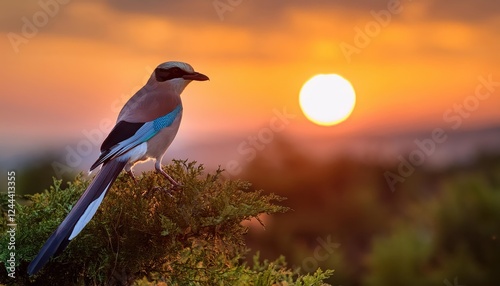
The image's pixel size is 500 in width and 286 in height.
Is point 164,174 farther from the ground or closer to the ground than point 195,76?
closer to the ground

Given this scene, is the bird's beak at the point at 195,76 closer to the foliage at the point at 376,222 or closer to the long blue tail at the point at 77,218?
the long blue tail at the point at 77,218

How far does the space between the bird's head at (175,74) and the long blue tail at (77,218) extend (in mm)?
1200

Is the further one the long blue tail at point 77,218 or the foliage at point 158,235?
the foliage at point 158,235

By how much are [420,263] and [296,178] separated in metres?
3.98

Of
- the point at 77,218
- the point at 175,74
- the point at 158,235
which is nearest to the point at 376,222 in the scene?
the point at 175,74

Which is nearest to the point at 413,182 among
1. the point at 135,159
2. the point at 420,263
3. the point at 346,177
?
the point at 346,177

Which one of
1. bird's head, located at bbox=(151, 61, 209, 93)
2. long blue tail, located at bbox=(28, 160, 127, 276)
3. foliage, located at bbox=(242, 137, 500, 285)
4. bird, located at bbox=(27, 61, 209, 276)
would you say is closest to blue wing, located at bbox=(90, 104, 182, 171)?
bird, located at bbox=(27, 61, 209, 276)

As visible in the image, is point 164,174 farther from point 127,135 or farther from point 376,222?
point 376,222

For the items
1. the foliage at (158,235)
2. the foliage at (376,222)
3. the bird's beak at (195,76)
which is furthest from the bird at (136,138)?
the foliage at (376,222)

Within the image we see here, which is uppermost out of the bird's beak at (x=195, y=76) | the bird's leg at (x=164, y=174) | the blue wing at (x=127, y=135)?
the bird's beak at (x=195, y=76)

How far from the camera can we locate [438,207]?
1260 centimetres

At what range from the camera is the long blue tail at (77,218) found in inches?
179

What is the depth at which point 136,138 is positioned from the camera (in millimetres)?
5664

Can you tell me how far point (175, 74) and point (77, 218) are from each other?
187 cm
